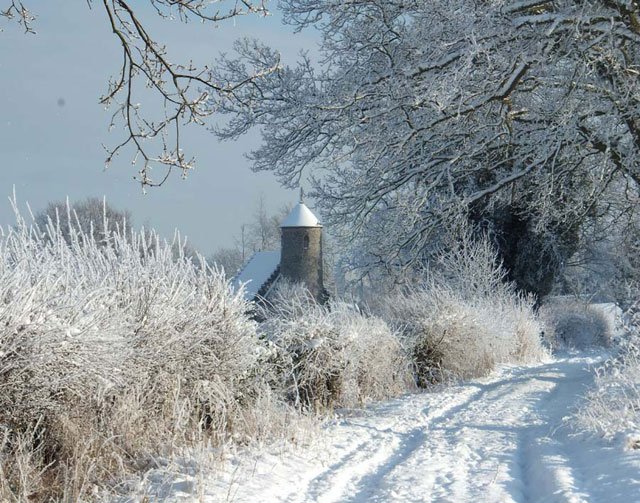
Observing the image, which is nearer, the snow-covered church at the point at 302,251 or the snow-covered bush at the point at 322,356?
the snow-covered bush at the point at 322,356

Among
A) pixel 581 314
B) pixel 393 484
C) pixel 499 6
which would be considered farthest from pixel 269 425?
pixel 581 314

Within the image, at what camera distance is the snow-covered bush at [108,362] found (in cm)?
525

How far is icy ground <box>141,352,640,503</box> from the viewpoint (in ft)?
17.9

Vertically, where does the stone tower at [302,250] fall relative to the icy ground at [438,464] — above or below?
above

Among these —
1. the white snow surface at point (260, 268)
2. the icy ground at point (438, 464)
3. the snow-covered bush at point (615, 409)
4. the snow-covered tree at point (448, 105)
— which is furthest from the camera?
the white snow surface at point (260, 268)

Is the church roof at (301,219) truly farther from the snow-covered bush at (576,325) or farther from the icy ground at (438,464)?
the icy ground at (438,464)

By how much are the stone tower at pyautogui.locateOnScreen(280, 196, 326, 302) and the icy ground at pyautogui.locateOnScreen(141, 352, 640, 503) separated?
30474mm

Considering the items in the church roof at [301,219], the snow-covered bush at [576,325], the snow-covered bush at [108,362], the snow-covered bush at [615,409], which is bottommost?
the snow-covered bush at [576,325]

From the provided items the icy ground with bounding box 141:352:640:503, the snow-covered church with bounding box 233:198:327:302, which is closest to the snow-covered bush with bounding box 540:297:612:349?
the snow-covered church with bounding box 233:198:327:302

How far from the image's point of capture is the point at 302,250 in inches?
1597

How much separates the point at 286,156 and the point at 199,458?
13046 mm

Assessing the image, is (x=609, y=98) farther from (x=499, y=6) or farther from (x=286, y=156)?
(x=286, y=156)

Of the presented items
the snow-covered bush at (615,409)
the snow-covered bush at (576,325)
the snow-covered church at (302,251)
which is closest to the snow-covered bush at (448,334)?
the snow-covered bush at (615,409)

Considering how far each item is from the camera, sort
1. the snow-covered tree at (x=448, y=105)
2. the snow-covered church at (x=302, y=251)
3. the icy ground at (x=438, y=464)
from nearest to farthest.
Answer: the icy ground at (x=438, y=464)
the snow-covered tree at (x=448, y=105)
the snow-covered church at (x=302, y=251)
